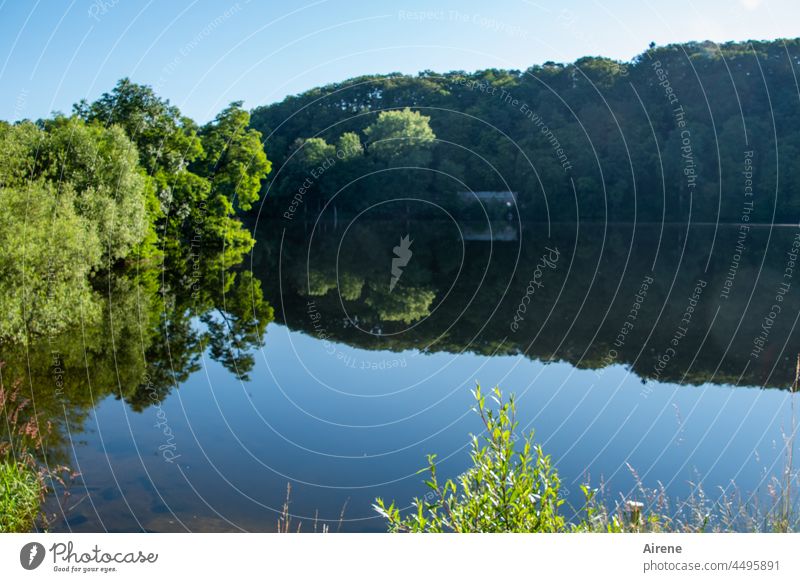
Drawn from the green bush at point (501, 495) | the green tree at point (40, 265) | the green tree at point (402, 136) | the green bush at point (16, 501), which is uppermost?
the green tree at point (402, 136)

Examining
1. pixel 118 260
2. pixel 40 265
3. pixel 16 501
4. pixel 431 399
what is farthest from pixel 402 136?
pixel 16 501

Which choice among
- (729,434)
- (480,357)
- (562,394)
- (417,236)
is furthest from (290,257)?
(729,434)

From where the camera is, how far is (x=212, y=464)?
40.6 ft

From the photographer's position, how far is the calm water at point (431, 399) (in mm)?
11141

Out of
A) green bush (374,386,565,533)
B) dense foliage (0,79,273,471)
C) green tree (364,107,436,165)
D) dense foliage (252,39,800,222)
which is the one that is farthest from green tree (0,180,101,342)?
dense foliage (252,39,800,222)

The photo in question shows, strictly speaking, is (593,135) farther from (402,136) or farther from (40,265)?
(40,265)

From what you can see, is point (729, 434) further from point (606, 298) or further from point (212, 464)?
point (606, 298)

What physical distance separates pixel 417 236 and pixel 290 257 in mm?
15796

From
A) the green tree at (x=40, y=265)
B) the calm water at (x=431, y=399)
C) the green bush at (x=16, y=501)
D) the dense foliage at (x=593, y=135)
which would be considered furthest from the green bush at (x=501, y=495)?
the dense foliage at (x=593, y=135)

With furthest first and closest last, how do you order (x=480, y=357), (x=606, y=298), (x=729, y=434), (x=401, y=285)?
(x=401, y=285)
(x=606, y=298)
(x=480, y=357)
(x=729, y=434)

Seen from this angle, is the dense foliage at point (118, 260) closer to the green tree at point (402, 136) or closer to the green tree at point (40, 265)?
the green tree at point (40, 265)

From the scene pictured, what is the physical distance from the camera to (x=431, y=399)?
16.1m

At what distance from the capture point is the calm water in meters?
11.1

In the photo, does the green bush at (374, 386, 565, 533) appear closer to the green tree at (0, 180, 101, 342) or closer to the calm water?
the calm water
